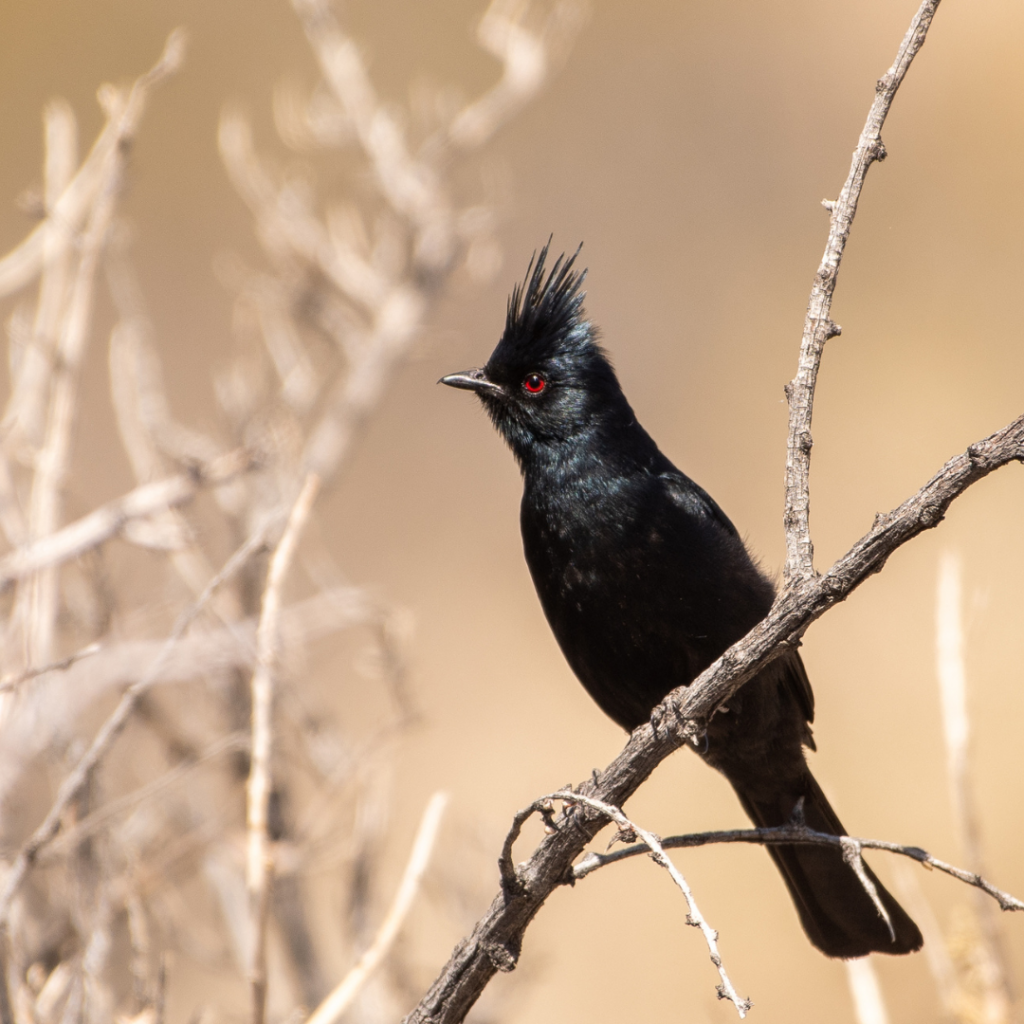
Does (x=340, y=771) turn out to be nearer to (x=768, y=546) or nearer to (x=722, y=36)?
(x=768, y=546)

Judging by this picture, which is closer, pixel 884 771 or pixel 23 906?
pixel 23 906

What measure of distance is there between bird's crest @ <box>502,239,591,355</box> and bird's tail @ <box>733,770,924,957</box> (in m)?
1.67

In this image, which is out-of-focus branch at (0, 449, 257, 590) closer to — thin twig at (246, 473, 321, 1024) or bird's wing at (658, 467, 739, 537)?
thin twig at (246, 473, 321, 1024)

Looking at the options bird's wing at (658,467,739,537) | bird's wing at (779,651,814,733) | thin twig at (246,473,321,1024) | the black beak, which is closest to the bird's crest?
the black beak

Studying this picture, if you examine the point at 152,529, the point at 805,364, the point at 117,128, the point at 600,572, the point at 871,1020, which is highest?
the point at 117,128

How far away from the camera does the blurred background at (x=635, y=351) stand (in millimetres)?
7395

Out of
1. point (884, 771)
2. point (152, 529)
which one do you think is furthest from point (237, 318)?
point (884, 771)

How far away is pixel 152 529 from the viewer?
4570 millimetres

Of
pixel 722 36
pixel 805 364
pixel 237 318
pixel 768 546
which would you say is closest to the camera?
pixel 805 364

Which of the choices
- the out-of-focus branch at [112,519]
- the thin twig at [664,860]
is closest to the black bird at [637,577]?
the out-of-focus branch at [112,519]

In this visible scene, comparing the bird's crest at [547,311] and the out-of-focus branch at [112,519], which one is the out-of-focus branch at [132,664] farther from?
the bird's crest at [547,311]

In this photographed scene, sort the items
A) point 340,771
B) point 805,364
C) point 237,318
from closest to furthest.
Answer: point 805,364 → point 340,771 → point 237,318

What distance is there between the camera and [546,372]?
163 inches

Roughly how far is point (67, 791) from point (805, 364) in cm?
175
